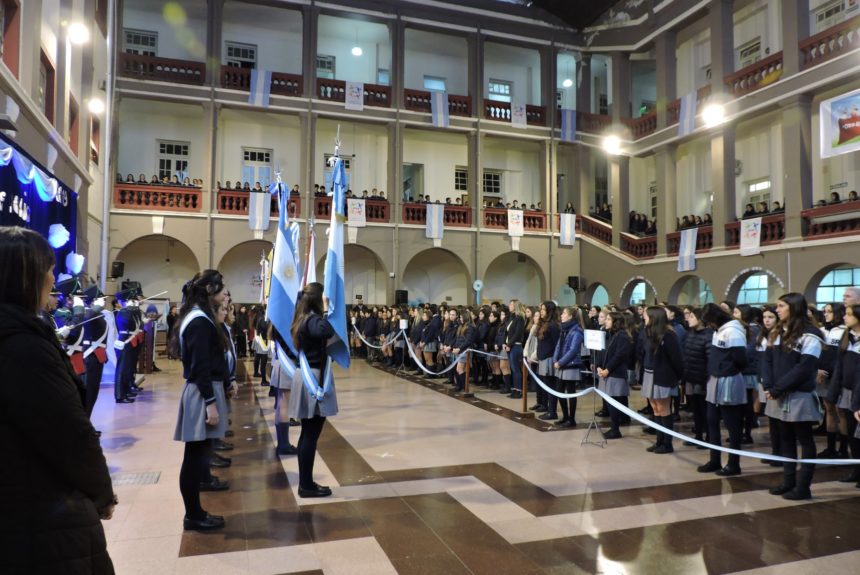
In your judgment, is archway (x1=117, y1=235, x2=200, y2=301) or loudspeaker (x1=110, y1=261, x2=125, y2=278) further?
archway (x1=117, y1=235, x2=200, y2=301)

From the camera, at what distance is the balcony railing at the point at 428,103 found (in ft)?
72.8

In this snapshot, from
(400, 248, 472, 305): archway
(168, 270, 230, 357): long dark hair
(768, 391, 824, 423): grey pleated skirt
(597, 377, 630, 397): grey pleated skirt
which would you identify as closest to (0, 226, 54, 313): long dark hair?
(168, 270, 230, 357): long dark hair

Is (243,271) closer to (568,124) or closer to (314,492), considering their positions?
(568,124)

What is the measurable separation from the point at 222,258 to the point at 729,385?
56.2 ft

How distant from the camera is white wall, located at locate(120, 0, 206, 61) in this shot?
21.0 metres

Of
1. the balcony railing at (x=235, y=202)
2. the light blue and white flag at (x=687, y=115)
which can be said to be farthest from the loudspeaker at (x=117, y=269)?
the light blue and white flag at (x=687, y=115)

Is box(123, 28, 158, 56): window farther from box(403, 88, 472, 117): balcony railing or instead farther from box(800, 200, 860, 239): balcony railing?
box(800, 200, 860, 239): balcony railing

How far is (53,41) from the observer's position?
454 inches

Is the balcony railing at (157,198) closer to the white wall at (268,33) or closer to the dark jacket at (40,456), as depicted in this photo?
the white wall at (268,33)

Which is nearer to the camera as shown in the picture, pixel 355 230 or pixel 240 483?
pixel 240 483

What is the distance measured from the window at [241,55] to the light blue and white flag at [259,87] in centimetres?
294

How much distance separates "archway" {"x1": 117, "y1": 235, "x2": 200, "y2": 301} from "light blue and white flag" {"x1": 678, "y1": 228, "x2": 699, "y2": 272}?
16.5 m

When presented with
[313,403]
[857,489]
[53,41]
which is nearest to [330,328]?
Answer: [313,403]

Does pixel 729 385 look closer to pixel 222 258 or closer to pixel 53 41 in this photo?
pixel 53 41
